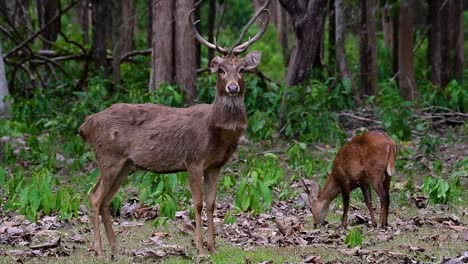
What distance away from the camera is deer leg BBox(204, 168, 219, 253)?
8141 mm

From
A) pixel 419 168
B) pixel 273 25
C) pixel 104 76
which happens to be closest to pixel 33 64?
pixel 104 76

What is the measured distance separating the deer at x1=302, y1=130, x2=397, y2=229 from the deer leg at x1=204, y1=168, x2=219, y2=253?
1793 millimetres

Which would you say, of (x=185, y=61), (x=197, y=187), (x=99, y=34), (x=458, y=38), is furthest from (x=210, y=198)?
(x=458, y=38)

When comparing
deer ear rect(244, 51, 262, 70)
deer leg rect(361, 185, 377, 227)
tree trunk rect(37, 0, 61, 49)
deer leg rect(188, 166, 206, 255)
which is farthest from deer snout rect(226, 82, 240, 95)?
tree trunk rect(37, 0, 61, 49)

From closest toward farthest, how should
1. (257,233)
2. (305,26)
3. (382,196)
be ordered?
(257,233), (382,196), (305,26)

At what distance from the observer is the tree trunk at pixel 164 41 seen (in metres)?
16.6

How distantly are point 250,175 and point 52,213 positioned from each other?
2170 millimetres

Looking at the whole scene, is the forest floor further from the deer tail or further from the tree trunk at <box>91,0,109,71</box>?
the tree trunk at <box>91,0,109,71</box>

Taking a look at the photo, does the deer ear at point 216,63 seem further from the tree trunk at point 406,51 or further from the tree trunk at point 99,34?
the tree trunk at point 99,34

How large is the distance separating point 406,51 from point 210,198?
9.92m

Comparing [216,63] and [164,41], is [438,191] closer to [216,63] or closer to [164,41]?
[216,63]

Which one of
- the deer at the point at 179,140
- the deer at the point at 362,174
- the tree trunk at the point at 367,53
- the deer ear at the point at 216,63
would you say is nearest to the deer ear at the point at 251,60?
the deer at the point at 179,140

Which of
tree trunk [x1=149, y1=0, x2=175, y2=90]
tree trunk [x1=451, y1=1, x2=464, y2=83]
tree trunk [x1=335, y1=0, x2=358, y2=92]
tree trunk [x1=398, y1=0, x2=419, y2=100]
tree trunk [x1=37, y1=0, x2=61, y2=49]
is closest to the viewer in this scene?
tree trunk [x1=149, y1=0, x2=175, y2=90]

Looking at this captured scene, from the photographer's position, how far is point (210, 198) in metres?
8.35
